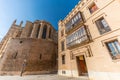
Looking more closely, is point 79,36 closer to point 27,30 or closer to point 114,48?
point 114,48

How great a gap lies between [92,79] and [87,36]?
5.27 meters

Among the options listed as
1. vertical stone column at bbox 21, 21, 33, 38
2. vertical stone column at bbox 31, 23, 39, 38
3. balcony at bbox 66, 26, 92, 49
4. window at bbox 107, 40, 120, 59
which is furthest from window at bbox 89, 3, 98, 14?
vertical stone column at bbox 21, 21, 33, 38

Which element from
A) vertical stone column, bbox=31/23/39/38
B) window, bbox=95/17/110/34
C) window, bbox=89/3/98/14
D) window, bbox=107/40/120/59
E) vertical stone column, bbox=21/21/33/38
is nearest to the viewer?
window, bbox=107/40/120/59

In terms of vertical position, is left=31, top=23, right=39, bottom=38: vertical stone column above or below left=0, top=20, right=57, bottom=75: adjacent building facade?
above

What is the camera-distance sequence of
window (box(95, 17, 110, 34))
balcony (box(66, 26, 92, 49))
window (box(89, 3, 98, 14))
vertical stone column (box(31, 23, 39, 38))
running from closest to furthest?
1. window (box(95, 17, 110, 34))
2. balcony (box(66, 26, 92, 49))
3. window (box(89, 3, 98, 14))
4. vertical stone column (box(31, 23, 39, 38))

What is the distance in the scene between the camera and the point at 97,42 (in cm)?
887

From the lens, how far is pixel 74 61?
11914 millimetres

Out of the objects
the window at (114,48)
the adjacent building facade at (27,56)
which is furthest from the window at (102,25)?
the adjacent building facade at (27,56)

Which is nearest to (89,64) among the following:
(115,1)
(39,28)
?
(115,1)

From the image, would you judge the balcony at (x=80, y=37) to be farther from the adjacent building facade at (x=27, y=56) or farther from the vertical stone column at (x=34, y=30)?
the vertical stone column at (x=34, y=30)

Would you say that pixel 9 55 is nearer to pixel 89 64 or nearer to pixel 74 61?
pixel 74 61

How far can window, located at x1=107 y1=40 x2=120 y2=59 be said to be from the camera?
7.05 m

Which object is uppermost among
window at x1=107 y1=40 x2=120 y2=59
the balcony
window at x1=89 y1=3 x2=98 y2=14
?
window at x1=89 y1=3 x2=98 y2=14

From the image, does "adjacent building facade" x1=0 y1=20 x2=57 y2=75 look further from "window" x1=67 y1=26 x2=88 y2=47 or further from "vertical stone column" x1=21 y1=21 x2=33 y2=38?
"window" x1=67 y1=26 x2=88 y2=47
